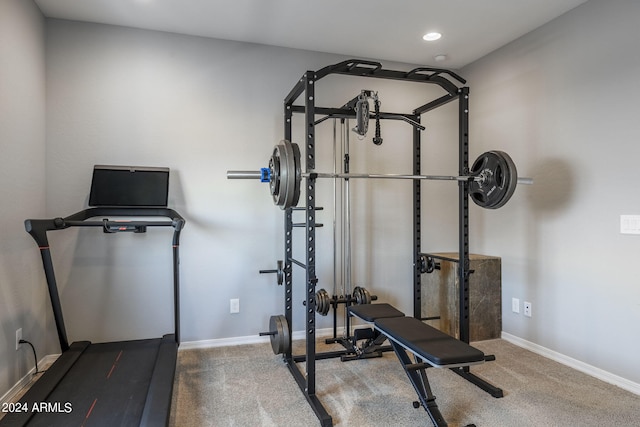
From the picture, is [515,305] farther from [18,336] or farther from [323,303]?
[18,336]

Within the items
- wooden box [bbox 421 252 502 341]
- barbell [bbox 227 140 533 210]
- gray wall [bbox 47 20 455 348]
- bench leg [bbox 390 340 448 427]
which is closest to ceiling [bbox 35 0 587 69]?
gray wall [bbox 47 20 455 348]

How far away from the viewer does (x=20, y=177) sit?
2.32 m

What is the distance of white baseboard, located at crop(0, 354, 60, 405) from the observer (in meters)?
2.09

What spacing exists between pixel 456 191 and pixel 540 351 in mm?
1600

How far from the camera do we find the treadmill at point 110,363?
1.76 meters

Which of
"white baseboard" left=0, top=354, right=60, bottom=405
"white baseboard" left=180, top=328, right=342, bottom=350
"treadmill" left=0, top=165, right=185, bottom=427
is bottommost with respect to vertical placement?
"white baseboard" left=180, top=328, right=342, bottom=350

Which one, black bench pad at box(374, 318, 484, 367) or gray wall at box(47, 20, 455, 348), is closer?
black bench pad at box(374, 318, 484, 367)

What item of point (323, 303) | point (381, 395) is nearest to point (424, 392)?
point (381, 395)

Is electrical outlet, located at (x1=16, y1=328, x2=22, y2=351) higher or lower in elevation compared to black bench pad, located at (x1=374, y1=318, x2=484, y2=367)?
lower

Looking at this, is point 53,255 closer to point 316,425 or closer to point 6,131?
point 6,131

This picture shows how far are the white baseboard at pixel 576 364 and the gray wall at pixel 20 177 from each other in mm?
3626

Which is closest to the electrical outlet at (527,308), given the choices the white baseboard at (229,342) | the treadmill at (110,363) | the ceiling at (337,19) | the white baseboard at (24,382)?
the white baseboard at (229,342)

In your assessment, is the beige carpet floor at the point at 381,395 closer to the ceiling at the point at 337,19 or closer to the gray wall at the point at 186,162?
the gray wall at the point at 186,162

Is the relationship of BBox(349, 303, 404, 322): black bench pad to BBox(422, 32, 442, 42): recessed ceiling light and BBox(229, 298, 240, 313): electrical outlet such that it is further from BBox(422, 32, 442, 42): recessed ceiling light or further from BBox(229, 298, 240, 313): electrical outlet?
BBox(422, 32, 442, 42): recessed ceiling light
